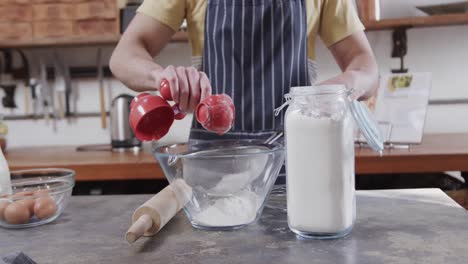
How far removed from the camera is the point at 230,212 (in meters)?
0.72

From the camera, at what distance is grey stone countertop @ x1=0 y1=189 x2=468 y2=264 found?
589mm

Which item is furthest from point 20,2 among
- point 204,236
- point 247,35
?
point 204,236

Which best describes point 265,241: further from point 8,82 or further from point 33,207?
point 8,82

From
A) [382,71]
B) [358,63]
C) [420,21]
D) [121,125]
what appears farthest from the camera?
[382,71]

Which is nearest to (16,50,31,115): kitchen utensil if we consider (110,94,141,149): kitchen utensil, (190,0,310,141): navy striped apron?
(110,94,141,149): kitchen utensil

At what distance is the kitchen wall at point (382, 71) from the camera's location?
82.4 inches

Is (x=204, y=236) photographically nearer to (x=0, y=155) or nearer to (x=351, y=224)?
(x=351, y=224)

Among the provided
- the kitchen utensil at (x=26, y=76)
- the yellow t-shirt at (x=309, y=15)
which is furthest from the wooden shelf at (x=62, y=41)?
the yellow t-shirt at (x=309, y=15)

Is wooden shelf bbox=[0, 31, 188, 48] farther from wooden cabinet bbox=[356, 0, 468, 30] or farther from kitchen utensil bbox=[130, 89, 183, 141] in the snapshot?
kitchen utensil bbox=[130, 89, 183, 141]

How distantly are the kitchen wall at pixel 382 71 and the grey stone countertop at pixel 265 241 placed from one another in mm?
1406

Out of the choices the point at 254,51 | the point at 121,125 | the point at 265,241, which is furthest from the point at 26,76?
the point at 265,241

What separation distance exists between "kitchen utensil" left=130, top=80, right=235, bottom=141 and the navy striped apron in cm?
50

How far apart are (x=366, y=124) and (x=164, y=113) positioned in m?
0.30

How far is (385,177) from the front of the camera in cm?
170
